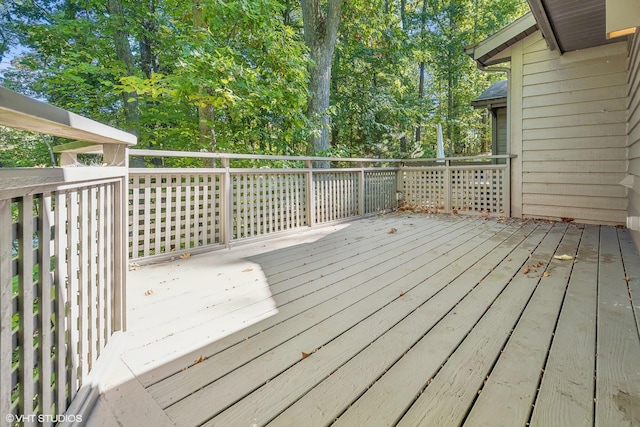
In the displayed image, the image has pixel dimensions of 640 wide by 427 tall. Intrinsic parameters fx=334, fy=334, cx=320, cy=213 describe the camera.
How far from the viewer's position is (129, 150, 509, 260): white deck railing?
10.3 feet

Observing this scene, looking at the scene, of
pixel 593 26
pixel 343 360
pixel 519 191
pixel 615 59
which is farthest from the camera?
pixel 519 191

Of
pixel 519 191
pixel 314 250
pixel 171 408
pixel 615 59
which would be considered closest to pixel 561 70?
pixel 615 59

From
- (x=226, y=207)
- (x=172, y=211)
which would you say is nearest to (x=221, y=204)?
(x=226, y=207)

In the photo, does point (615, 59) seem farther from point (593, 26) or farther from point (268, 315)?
point (268, 315)

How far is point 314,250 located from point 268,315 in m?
1.66

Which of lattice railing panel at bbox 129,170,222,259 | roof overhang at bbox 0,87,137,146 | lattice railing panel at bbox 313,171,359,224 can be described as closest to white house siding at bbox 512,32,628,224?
lattice railing panel at bbox 313,171,359,224

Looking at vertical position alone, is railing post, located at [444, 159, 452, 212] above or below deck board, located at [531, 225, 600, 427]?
above

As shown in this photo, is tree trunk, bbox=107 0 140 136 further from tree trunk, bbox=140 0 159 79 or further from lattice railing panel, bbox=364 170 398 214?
lattice railing panel, bbox=364 170 398 214

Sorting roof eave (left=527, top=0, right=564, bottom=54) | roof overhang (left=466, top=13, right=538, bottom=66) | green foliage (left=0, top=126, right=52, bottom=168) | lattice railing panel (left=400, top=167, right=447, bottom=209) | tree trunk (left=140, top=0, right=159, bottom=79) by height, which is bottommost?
lattice railing panel (left=400, top=167, right=447, bottom=209)

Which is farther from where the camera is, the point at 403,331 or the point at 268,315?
the point at 268,315

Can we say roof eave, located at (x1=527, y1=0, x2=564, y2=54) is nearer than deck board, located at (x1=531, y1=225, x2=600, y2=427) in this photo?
No

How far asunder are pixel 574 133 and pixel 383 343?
16.4 feet

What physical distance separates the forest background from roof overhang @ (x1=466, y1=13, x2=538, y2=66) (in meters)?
2.52

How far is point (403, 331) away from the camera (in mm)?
1733
